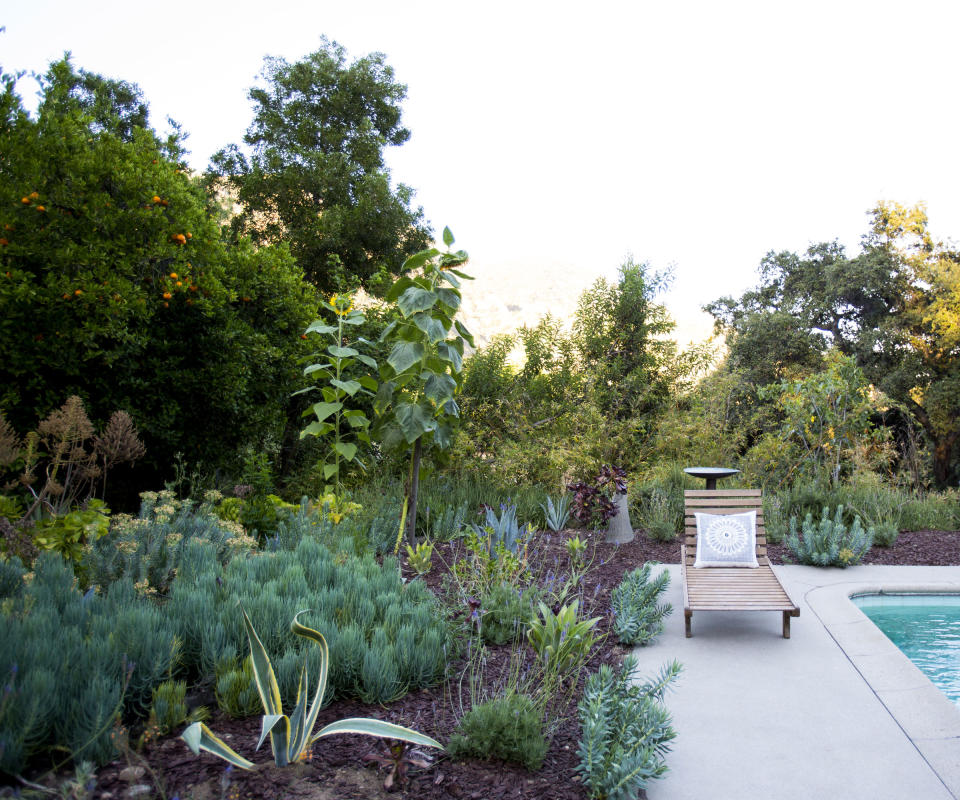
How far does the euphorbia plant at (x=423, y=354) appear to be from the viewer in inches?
185

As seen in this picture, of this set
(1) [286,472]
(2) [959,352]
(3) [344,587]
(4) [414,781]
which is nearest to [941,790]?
(4) [414,781]

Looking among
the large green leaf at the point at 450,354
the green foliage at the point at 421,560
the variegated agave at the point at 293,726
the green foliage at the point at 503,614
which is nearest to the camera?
the variegated agave at the point at 293,726

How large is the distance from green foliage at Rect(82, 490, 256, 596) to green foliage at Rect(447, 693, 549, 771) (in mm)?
1471

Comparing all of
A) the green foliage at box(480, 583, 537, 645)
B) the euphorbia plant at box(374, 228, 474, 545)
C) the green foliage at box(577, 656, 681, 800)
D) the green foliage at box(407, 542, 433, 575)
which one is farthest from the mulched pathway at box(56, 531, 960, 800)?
the euphorbia plant at box(374, 228, 474, 545)

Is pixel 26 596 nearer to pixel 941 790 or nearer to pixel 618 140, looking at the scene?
pixel 941 790

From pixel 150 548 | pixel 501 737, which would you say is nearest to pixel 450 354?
pixel 150 548

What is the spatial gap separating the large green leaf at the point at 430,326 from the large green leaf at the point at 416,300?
0.06m

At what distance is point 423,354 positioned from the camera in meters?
4.77

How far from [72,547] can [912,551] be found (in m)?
6.94

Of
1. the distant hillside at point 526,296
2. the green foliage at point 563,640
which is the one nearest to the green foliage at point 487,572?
the green foliage at point 563,640

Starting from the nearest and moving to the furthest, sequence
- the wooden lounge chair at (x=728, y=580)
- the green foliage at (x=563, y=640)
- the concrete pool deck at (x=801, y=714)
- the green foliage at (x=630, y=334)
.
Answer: the concrete pool deck at (x=801, y=714) < the green foliage at (x=563, y=640) < the wooden lounge chair at (x=728, y=580) < the green foliage at (x=630, y=334)

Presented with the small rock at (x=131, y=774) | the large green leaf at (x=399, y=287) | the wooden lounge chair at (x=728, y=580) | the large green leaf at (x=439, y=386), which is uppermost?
the large green leaf at (x=399, y=287)

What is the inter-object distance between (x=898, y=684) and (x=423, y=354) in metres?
3.35

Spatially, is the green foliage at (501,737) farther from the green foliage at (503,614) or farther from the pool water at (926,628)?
the pool water at (926,628)
